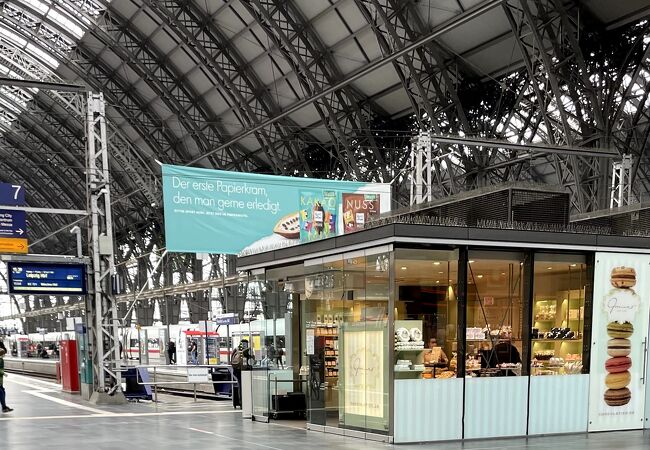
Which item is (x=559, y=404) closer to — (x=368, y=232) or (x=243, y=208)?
(x=368, y=232)

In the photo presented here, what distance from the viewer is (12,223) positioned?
2073 centimetres

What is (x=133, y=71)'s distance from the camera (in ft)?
139

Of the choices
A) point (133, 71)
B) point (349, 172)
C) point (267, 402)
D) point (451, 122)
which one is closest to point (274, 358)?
point (267, 402)

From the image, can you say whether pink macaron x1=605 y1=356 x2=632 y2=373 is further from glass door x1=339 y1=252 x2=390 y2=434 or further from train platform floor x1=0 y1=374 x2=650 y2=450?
glass door x1=339 y1=252 x2=390 y2=434

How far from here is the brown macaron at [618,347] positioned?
13.5 meters

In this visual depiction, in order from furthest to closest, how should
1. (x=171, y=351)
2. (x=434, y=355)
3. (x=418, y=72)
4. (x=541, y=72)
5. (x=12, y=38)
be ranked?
1. (x=12, y=38)
2. (x=171, y=351)
3. (x=418, y=72)
4. (x=541, y=72)
5. (x=434, y=355)

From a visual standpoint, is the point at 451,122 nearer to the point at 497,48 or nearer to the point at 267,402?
the point at 497,48

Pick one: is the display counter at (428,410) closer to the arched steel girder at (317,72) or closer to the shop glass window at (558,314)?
the shop glass window at (558,314)

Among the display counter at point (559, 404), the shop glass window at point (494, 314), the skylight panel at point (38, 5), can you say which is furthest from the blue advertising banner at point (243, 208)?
the skylight panel at point (38, 5)

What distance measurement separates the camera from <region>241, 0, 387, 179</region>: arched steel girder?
3048 cm

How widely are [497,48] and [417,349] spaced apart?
61.5 ft

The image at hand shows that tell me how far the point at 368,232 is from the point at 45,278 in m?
11.6

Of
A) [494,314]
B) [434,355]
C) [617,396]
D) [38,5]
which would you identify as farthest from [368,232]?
[38,5]

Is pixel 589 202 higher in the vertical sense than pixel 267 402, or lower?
higher
